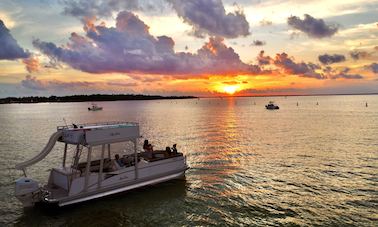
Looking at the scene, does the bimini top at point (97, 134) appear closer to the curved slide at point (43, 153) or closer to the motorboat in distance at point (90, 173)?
the motorboat in distance at point (90, 173)

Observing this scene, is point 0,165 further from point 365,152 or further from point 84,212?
point 365,152

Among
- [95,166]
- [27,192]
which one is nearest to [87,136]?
[95,166]

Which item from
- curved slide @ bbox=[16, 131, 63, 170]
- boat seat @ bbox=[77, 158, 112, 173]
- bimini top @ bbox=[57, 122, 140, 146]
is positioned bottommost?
boat seat @ bbox=[77, 158, 112, 173]

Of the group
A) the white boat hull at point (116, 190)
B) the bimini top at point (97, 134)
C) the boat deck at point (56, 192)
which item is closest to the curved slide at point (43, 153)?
the bimini top at point (97, 134)

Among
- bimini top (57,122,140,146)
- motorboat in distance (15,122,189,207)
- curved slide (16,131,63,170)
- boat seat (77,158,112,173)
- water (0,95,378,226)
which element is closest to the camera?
water (0,95,378,226)

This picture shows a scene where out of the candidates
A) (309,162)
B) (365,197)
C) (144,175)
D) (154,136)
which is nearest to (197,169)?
(144,175)

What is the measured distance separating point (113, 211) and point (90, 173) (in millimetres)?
2789

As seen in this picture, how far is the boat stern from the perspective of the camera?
17.1 metres

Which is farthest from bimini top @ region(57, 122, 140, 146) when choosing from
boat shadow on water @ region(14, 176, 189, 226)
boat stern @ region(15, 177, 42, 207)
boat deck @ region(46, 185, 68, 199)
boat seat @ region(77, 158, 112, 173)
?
boat shadow on water @ region(14, 176, 189, 226)

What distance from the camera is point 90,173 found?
728 inches

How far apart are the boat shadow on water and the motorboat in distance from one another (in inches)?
20.1

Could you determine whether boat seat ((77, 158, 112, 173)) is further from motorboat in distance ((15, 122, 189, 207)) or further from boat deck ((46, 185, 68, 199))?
boat deck ((46, 185, 68, 199))

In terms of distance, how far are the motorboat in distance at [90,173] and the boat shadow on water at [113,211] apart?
0.51m

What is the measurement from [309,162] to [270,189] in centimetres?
1063
